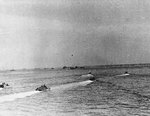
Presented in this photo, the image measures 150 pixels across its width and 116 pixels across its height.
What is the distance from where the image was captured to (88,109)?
37.5 metres

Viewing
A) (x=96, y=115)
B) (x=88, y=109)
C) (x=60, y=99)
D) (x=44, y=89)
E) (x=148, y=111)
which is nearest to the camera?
(x=96, y=115)

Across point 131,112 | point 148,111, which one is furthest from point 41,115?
point 148,111

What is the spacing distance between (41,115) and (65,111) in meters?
4.05

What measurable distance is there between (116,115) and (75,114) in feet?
17.0

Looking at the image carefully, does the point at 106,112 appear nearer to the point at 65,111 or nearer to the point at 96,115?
the point at 96,115

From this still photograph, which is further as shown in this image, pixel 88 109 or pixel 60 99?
pixel 60 99

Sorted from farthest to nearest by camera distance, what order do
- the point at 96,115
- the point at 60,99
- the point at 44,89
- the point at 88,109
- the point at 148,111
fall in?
1. the point at 44,89
2. the point at 60,99
3. the point at 88,109
4. the point at 148,111
5. the point at 96,115

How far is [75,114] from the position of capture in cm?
3372

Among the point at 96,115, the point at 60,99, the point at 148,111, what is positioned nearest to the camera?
the point at 96,115

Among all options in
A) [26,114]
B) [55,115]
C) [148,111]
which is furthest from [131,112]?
[26,114]

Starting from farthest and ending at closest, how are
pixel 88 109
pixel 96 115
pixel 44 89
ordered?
pixel 44 89 → pixel 88 109 → pixel 96 115

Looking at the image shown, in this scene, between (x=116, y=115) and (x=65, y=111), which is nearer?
(x=116, y=115)

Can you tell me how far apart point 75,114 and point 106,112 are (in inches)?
169

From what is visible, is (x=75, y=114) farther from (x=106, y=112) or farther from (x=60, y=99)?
(x=60, y=99)
